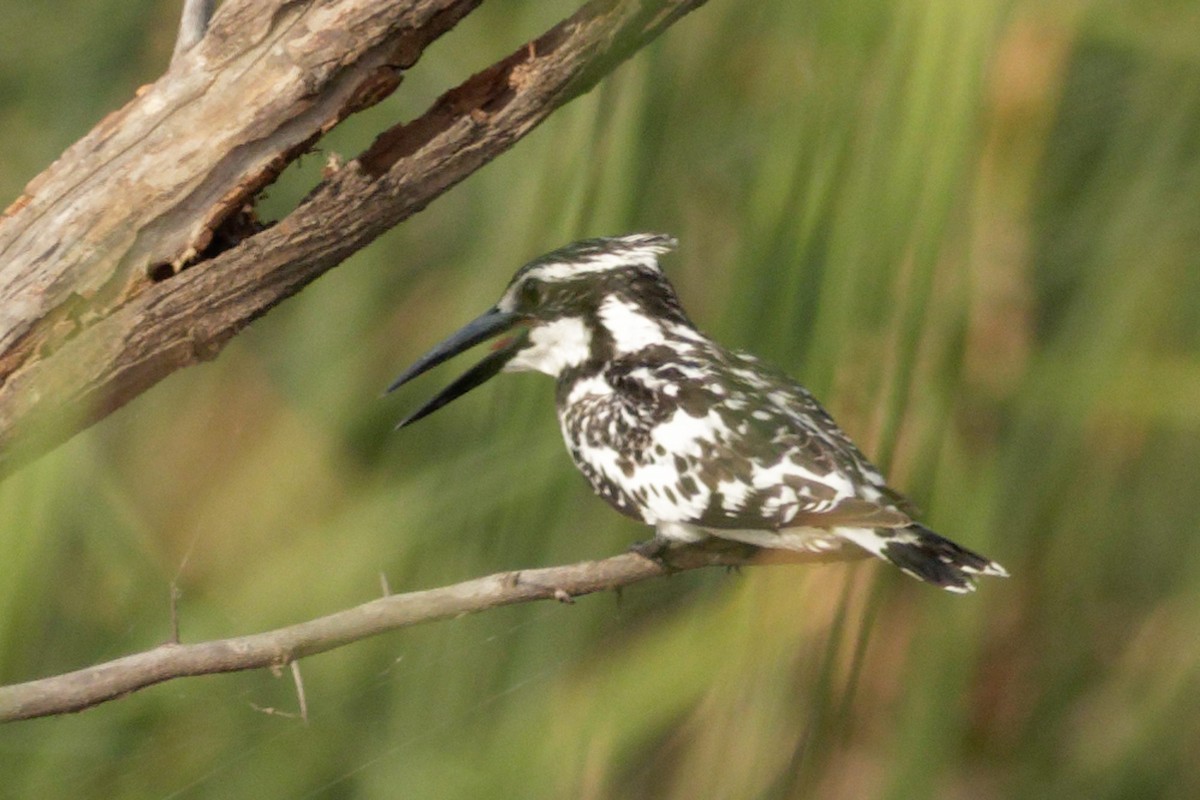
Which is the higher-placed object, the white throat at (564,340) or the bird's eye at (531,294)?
the bird's eye at (531,294)

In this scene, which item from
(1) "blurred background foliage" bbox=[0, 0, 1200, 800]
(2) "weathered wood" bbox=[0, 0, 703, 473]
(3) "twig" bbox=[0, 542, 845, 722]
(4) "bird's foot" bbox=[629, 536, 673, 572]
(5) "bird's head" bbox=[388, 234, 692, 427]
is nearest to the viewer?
(1) "blurred background foliage" bbox=[0, 0, 1200, 800]

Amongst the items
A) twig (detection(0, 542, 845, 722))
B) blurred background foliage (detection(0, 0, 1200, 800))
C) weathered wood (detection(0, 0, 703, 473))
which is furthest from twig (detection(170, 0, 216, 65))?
twig (detection(0, 542, 845, 722))

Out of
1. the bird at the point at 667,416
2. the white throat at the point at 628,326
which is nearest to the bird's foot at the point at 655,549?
the bird at the point at 667,416

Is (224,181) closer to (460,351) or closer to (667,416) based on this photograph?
(460,351)

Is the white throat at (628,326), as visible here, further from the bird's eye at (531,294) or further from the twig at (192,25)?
the twig at (192,25)

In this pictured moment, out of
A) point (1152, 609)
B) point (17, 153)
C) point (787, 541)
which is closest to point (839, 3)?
point (1152, 609)

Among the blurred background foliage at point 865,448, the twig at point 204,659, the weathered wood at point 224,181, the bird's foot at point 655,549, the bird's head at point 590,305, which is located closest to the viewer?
the blurred background foliage at point 865,448

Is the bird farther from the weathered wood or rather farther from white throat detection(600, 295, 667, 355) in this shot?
the weathered wood

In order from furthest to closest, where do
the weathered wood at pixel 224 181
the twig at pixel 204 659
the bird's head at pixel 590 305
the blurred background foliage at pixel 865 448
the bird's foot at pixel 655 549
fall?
the bird's head at pixel 590 305 → the bird's foot at pixel 655 549 → the weathered wood at pixel 224 181 → the twig at pixel 204 659 → the blurred background foliage at pixel 865 448

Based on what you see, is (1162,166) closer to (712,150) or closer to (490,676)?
(490,676)
